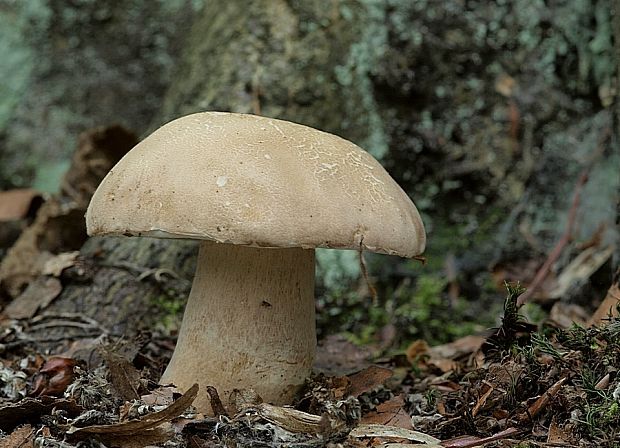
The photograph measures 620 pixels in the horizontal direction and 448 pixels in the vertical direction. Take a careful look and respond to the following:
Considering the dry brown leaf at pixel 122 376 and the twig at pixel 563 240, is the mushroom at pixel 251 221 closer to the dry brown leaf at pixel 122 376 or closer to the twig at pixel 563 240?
the dry brown leaf at pixel 122 376

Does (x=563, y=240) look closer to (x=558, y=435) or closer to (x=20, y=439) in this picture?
(x=558, y=435)

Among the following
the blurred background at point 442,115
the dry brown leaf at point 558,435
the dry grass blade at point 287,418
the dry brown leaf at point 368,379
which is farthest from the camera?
the blurred background at point 442,115

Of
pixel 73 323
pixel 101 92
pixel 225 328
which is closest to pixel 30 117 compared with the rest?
pixel 101 92

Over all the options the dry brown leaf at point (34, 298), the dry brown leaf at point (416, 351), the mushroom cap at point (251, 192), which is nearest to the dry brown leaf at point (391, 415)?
the mushroom cap at point (251, 192)

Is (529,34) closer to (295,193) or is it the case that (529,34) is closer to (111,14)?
(295,193)

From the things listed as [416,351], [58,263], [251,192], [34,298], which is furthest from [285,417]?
[58,263]

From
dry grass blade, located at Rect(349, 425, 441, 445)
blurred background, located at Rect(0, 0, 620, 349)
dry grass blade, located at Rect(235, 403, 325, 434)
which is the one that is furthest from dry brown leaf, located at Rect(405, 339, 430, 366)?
dry grass blade, located at Rect(235, 403, 325, 434)
